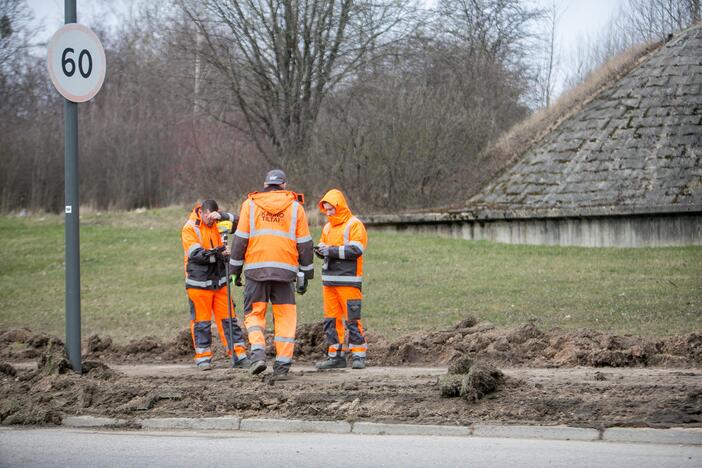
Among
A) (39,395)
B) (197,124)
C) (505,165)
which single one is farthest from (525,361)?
(197,124)

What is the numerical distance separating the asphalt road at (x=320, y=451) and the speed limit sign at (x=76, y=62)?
12.4 ft

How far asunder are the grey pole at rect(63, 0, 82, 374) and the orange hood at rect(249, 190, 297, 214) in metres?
1.91

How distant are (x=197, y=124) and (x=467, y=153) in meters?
11.5

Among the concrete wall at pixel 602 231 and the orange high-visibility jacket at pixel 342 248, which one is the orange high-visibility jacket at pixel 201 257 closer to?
the orange high-visibility jacket at pixel 342 248

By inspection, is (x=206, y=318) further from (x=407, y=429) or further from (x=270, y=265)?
(x=407, y=429)

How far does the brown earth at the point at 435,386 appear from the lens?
815 centimetres

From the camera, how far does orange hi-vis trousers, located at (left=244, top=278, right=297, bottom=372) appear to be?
10266 millimetres

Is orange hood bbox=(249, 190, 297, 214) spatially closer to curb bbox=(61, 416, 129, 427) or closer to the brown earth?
the brown earth

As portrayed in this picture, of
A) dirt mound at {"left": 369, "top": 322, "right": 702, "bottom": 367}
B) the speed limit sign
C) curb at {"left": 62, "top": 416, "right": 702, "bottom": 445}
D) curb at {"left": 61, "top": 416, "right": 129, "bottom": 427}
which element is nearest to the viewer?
curb at {"left": 62, "top": 416, "right": 702, "bottom": 445}

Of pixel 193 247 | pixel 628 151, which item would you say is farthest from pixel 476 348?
pixel 628 151

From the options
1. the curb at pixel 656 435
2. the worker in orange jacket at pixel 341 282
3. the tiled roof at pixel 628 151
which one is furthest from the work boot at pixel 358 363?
the tiled roof at pixel 628 151

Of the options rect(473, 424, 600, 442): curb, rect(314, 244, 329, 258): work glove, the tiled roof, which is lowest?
rect(473, 424, 600, 442): curb

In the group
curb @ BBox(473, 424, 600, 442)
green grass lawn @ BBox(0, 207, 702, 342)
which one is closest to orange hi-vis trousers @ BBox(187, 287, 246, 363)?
green grass lawn @ BBox(0, 207, 702, 342)

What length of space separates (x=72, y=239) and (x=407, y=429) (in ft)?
14.5
